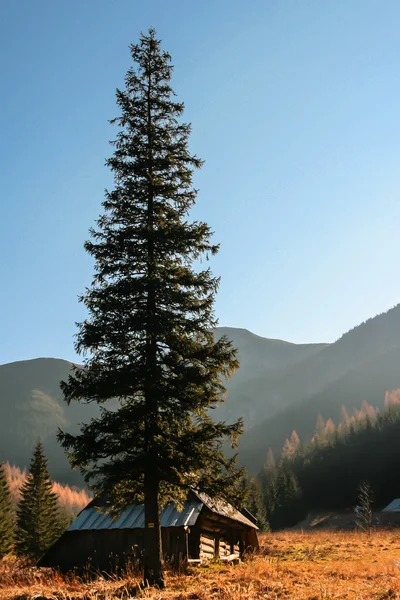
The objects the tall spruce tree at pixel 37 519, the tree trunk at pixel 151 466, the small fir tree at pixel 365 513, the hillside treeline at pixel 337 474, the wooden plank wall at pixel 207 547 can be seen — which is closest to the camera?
the tree trunk at pixel 151 466

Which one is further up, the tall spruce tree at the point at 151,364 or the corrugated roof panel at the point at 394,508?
the tall spruce tree at the point at 151,364

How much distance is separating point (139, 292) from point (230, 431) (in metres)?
5.63

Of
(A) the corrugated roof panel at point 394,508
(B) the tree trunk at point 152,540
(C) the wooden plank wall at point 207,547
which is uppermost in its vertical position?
(B) the tree trunk at point 152,540

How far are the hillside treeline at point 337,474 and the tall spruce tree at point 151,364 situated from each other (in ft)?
282

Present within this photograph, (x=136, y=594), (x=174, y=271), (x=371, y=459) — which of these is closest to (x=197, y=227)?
(x=174, y=271)

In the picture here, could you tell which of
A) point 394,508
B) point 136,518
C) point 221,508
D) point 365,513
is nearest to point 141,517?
point 136,518

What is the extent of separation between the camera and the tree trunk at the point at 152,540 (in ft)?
50.7

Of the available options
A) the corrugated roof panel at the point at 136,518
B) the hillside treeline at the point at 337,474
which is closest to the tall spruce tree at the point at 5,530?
the corrugated roof panel at the point at 136,518

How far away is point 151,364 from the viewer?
687 inches

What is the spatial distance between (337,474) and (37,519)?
77.0m

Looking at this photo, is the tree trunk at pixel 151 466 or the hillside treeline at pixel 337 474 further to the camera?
the hillside treeline at pixel 337 474

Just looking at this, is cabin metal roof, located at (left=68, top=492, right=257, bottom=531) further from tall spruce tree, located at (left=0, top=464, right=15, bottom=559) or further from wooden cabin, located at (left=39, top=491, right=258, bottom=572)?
tall spruce tree, located at (left=0, top=464, right=15, bottom=559)

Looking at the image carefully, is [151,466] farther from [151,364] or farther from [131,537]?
[131,537]

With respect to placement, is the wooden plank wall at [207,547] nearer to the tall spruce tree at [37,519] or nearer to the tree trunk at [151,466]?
the tree trunk at [151,466]
